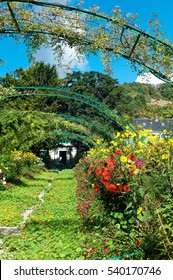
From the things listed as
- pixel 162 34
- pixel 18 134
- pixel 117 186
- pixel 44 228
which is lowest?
pixel 44 228

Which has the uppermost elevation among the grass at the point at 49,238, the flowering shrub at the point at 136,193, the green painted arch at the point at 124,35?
the green painted arch at the point at 124,35

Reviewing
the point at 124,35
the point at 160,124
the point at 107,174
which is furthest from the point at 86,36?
the point at 160,124

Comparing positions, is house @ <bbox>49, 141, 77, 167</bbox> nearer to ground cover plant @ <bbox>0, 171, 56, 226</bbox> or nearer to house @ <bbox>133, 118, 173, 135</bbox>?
house @ <bbox>133, 118, 173, 135</bbox>

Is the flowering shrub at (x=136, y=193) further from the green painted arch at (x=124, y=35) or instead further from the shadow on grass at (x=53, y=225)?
the green painted arch at (x=124, y=35)

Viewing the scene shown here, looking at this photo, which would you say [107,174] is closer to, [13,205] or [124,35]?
[124,35]

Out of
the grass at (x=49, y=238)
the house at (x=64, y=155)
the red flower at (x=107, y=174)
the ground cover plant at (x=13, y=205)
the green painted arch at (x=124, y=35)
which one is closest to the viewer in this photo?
the grass at (x=49, y=238)

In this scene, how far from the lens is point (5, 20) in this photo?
6.79 m

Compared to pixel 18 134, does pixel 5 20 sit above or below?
above

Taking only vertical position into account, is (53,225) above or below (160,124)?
below

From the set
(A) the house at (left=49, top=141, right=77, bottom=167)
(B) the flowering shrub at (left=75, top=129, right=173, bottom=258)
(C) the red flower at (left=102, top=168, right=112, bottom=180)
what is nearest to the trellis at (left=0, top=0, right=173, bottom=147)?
(B) the flowering shrub at (left=75, top=129, right=173, bottom=258)

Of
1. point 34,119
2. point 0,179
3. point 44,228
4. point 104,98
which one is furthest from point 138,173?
point 104,98

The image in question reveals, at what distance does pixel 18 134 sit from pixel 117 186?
6.23m

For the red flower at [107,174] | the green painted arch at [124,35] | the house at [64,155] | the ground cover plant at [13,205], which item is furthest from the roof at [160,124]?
the house at [64,155]
